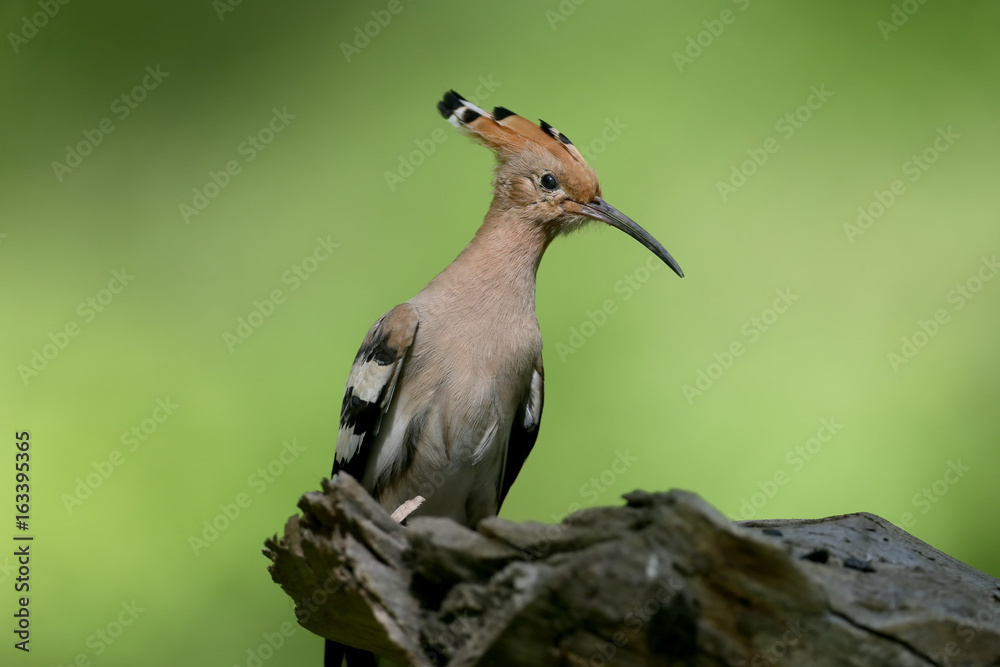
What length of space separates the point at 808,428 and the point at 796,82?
104 centimetres

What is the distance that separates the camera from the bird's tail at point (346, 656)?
1.80 metres

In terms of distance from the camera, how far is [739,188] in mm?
2514

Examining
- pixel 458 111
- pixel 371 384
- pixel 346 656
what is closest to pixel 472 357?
pixel 371 384

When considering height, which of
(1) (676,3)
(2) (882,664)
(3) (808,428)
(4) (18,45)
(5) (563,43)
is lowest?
(4) (18,45)

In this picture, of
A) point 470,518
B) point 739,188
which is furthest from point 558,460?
point 739,188

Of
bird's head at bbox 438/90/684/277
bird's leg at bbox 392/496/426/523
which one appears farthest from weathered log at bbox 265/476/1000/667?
bird's head at bbox 438/90/684/277

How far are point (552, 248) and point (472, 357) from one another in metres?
0.94

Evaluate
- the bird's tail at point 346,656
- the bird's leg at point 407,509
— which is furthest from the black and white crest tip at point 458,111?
the bird's tail at point 346,656

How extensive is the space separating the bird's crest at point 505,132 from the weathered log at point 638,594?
0.95 metres

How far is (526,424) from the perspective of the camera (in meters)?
1.93

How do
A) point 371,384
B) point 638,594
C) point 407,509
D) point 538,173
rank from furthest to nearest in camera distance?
point 538,173, point 371,384, point 407,509, point 638,594

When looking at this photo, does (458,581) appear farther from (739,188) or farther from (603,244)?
(739,188)

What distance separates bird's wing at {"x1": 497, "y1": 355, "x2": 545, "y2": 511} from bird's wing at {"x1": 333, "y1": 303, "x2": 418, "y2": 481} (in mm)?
314

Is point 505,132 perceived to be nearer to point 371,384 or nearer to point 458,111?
point 458,111
